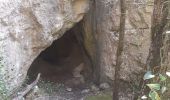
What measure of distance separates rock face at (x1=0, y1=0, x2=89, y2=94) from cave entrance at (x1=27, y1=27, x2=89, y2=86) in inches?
70.9

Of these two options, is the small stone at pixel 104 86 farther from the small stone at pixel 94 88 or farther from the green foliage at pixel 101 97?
the green foliage at pixel 101 97

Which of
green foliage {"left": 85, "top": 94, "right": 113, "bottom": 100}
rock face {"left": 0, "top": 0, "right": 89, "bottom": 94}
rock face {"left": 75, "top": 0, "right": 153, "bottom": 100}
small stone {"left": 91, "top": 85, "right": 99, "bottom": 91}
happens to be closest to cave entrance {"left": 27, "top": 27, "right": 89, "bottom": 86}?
small stone {"left": 91, "top": 85, "right": 99, "bottom": 91}

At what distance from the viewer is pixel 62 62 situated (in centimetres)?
1023

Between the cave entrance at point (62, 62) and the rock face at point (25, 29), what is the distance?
1.80 metres

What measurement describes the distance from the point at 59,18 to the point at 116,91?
5.68ft

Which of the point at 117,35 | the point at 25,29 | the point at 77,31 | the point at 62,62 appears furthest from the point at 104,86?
the point at 25,29

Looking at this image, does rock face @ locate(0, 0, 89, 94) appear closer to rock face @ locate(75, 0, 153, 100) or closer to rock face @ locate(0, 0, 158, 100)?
rock face @ locate(0, 0, 158, 100)

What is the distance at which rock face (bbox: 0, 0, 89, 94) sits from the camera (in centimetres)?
611

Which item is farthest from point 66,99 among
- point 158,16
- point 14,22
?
point 158,16

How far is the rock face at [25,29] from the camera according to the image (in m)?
6.11

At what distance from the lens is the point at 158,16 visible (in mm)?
4969

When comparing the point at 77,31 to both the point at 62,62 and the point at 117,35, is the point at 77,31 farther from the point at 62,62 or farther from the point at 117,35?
the point at 117,35

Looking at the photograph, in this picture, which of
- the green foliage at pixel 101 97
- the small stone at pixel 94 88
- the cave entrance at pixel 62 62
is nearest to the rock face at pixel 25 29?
the green foliage at pixel 101 97

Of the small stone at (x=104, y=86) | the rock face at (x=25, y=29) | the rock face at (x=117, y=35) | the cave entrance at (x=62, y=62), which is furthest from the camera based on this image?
the cave entrance at (x=62, y=62)
